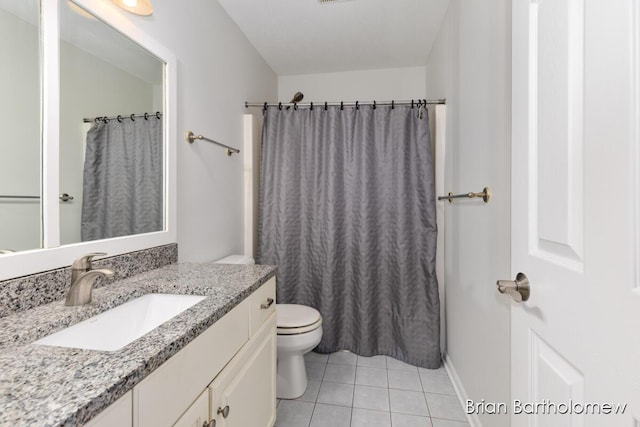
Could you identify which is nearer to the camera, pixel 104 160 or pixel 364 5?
pixel 104 160

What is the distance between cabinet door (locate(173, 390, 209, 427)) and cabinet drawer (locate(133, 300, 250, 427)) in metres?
0.02

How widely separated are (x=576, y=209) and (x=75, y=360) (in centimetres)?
92

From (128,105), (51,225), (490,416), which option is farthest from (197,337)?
(490,416)

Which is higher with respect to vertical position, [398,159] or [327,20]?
[327,20]

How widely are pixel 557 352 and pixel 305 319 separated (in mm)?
1324

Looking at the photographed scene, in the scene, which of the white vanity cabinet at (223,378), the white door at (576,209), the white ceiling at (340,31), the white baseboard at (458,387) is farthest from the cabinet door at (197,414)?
→ the white ceiling at (340,31)

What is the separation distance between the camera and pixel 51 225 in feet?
2.86

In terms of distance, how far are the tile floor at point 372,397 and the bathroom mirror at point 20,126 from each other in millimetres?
1367

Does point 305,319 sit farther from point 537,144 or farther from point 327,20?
point 327,20

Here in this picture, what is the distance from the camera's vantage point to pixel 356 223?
7.02ft

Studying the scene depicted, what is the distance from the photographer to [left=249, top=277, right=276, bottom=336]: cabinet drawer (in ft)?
3.54

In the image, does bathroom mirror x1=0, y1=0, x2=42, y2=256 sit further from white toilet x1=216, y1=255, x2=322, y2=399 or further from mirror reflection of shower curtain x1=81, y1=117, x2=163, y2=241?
white toilet x1=216, y1=255, x2=322, y2=399

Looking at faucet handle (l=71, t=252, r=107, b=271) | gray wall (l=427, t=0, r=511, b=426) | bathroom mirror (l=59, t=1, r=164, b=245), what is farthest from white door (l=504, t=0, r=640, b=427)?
bathroom mirror (l=59, t=1, r=164, b=245)

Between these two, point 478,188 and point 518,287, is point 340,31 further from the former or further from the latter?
point 518,287
